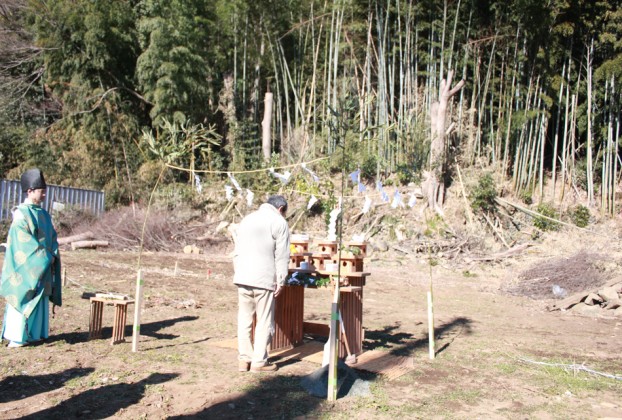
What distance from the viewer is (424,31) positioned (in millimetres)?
16469

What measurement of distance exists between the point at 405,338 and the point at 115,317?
2.88m

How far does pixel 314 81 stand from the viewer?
1722cm

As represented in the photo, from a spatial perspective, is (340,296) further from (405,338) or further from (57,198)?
(57,198)

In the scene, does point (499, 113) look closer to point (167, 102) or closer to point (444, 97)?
point (444, 97)

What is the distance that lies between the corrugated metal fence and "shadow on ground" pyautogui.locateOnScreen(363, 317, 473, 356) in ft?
28.8

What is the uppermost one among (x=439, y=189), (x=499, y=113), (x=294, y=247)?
(x=499, y=113)

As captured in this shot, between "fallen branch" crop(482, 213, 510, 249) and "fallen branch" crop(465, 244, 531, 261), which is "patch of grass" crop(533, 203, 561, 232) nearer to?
"fallen branch" crop(482, 213, 510, 249)

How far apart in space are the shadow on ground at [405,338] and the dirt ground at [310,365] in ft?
0.06

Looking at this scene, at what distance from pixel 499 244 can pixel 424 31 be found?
6.34m

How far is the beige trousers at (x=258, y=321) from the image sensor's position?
15.1ft

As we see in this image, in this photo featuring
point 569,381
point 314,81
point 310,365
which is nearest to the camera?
point 569,381

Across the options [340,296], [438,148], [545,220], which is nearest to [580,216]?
[545,220]

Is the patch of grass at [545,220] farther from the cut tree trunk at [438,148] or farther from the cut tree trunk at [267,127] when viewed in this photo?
the cut tree trunk at [267,127]

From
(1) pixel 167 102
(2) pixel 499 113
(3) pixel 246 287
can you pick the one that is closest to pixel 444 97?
(2) pixel 499 113
